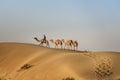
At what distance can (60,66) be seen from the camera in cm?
4047

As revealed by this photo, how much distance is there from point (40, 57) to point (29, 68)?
3.72m

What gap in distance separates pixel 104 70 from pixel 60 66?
14.1ft

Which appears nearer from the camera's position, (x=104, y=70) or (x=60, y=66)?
(x=104, y=70)

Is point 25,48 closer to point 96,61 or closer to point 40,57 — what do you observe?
point 40,57

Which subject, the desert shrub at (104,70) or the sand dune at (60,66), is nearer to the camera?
the desert shrub at (104,70)

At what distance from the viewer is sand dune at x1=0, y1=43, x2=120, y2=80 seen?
38.3 meters

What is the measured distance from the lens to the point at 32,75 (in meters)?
42.1

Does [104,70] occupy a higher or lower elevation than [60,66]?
lower

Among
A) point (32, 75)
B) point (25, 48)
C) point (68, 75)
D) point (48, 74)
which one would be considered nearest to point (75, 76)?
point (68, 75)

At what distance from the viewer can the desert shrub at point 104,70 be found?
37.8 meters

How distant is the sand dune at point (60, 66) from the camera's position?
38.3 metres

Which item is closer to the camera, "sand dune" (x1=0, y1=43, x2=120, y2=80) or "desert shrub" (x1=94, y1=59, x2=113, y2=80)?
"desert shrub" (x1=94, y1=59, x2=113, y2=80)

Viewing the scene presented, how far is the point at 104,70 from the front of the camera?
39.1 m

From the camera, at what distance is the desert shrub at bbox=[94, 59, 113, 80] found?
3781 cm
